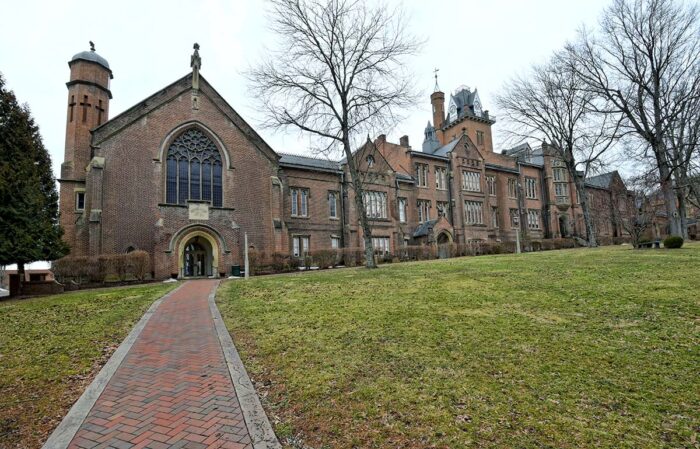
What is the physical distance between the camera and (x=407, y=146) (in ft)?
128

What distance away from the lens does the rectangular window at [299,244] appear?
29750 millimetres

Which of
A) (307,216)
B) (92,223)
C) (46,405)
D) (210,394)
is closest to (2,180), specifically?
(92,223)

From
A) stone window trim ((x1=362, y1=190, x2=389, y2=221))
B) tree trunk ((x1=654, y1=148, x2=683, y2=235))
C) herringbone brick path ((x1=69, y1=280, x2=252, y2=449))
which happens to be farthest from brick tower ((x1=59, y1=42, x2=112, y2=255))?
tree trunk ((x1=654, y1=148, x2=683, y2=235))

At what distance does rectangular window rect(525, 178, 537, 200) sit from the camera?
4597cm

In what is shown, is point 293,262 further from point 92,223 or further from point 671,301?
point 671,301

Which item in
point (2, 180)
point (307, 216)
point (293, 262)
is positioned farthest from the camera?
point (307, 216)

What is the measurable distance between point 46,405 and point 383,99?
19.1 meters

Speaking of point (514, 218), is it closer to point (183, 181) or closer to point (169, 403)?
point (183, 181)

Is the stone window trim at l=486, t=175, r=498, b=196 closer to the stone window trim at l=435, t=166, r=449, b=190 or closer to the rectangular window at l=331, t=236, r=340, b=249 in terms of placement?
the stone window trim at l=435, t=166, r=449, b=190

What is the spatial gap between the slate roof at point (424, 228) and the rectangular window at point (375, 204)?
3.85 metres

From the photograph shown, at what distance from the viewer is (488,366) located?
5.36 metres

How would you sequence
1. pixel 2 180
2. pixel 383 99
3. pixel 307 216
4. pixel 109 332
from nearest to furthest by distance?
1. pixel 109 332
2. pixel 2 180
3. pixel 383 99
4. pixel 307 216

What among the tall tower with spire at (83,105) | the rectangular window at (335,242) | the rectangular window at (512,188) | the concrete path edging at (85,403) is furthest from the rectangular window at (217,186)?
the rectangular window at (512,188)

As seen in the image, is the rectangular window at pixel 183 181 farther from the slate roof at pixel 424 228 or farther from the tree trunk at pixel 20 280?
the slate roof at pixel 424 228
